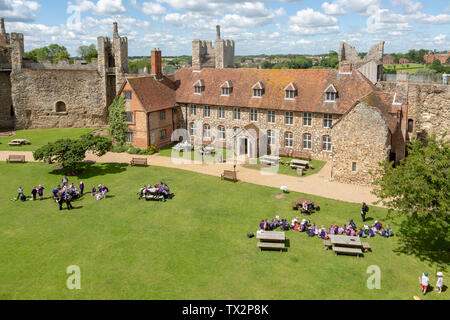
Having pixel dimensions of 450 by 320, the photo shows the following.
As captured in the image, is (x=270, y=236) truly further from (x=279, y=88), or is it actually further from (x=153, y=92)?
(x=153, y=92)

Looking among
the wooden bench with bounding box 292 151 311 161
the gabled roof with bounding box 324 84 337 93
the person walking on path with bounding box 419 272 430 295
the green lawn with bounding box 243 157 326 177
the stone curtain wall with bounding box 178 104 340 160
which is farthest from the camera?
the wooden bench with bounding box 292 151 311 161

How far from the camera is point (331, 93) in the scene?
40031 millimetres

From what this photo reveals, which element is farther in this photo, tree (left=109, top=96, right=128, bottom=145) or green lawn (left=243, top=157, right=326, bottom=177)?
tree (left=109, top=96, right=128, bottom=145)

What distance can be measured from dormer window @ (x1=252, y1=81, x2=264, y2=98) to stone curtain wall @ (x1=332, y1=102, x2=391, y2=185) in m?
12.8

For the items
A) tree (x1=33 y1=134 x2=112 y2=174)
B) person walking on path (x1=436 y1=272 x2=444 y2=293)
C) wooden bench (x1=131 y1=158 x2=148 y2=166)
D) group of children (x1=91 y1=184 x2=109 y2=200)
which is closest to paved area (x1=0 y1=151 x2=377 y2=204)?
wooden bench (x1=131 y1=158 x2=148 y2=166)

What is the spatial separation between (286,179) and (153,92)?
21918mm

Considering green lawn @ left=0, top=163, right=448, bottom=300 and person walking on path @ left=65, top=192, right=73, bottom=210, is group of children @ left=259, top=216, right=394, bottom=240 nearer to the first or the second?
green lawn @ left=0, top=163, right=448, bottom=300

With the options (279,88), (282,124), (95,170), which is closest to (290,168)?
(282,124)

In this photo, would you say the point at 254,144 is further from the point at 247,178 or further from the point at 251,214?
the point at 251,214

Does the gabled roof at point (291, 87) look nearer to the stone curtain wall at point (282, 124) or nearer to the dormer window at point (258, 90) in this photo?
the stone curtain wall at point (282, 124)

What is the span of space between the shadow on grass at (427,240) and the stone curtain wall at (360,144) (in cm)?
742

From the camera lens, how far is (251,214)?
1091 inches

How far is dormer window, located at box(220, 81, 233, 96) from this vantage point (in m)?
45.9

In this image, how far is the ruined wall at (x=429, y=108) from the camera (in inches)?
1521
